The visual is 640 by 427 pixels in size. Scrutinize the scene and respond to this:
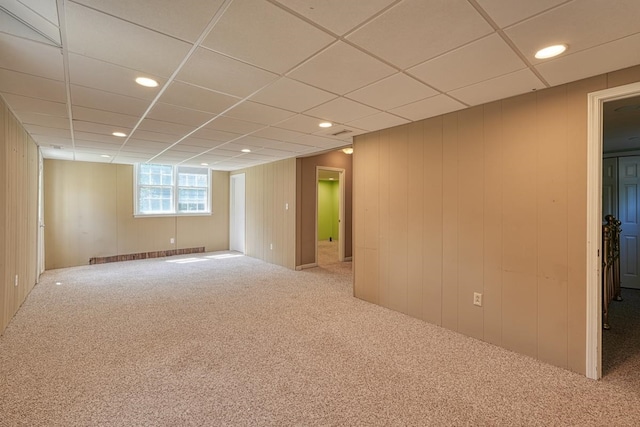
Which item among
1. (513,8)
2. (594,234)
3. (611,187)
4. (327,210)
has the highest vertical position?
(513,8)

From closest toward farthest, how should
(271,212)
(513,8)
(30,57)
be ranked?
1. (513,8)
2. (30,57)
3. (271,212)

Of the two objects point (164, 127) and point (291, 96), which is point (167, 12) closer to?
point (291, 96)

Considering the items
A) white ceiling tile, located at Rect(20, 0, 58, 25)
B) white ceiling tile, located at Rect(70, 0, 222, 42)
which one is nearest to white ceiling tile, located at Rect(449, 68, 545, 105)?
white ceiling tile, located at Rect(70, 0, 222, 42)

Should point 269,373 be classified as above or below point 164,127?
below

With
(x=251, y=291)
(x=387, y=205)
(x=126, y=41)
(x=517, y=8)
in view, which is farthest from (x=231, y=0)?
(x=251, y=291)

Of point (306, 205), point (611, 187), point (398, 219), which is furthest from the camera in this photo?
point (306, 205)

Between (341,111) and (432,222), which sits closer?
(341,111)

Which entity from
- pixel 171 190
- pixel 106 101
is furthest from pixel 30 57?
pixel 171 190

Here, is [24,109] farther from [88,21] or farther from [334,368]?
[334,368]

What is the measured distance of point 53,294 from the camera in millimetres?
4238

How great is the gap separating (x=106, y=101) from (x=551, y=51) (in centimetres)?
357

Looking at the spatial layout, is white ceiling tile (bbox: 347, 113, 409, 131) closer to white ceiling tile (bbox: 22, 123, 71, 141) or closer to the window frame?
white ceiling tile (bbox: 22, 123, 71, 141)

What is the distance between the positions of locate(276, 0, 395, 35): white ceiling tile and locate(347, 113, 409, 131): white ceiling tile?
5.49 ft

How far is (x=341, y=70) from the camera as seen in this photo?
2102mm
